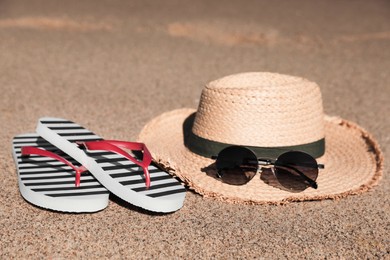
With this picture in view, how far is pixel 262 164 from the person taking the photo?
2488 millimetres

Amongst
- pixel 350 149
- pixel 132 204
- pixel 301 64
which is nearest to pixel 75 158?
pixel 132 204

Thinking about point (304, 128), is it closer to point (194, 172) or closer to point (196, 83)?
point (194, 172)

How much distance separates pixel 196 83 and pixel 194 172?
7.85ft

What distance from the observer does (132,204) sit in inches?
94.1

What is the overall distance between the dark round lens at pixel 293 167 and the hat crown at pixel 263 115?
0.11 m

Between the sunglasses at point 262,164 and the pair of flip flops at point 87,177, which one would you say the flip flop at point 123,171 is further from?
the sunglasses at point 262,164

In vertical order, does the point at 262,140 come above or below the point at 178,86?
above

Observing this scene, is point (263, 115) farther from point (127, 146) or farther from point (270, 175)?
point (127, 146)

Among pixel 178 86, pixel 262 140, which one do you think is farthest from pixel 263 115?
pixel 178 86

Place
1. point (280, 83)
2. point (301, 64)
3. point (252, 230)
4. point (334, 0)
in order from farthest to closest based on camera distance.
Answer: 1. point (334, 0)
2. point (301, 64)
3. point (280, 83)
4. point (252, 230)

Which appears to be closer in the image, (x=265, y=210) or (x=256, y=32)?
(x=265, y=210)

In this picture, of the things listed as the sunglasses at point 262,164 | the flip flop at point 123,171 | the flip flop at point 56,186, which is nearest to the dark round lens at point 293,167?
the sunglasses at point 262,164

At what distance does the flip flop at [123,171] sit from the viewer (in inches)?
87.4

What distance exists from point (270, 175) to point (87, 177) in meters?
0.90
